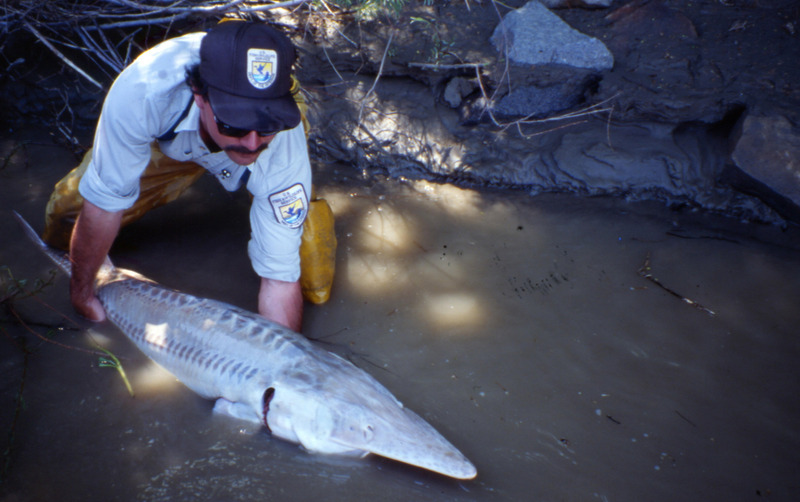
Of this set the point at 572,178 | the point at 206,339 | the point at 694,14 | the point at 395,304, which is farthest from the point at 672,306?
the point at 694,14

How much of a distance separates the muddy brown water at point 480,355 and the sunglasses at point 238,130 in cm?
116

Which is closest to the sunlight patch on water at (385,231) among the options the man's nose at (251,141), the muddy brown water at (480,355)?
the muddy brown water at (480,355)

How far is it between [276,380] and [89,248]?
1126mm

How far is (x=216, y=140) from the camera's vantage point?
223 centimetres

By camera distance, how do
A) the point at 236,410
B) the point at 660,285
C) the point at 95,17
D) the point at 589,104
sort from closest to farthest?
the point at 236,410
the point at 660,285
the point at 95,17
the point at 589,104

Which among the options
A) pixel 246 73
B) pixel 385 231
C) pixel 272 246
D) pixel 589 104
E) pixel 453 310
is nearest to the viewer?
pixel 246 73

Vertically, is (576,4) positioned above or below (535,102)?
above

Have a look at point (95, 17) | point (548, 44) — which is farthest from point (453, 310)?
point (95, 17)

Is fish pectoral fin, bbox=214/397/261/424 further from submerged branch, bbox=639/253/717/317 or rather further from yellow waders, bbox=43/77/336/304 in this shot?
submerged branch, bbox=639/253/717/317

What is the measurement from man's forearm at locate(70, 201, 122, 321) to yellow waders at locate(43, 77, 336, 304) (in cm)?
55

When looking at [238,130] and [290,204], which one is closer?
[238,130]

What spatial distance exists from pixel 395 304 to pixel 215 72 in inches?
61.3

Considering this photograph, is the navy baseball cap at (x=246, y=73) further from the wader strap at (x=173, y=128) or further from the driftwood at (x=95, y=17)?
the driftwood at (x=95, y=17)

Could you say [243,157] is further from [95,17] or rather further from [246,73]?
[95,17]
